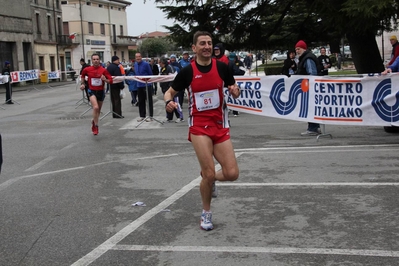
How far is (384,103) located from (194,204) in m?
5.69

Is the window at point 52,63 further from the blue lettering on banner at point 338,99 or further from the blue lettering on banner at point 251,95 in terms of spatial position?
the blue lettering on banner at point 338,99

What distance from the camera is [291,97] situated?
12375mm

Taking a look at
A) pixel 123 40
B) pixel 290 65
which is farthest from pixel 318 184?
pixel 123 40

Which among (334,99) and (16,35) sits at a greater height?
(16,35)

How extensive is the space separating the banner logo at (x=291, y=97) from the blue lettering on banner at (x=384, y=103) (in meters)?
1.45

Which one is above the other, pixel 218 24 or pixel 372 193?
pixel 218 24

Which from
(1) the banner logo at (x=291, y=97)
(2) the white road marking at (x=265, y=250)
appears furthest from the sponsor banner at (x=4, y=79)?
(2) the white road marking at (x=265, y=250)

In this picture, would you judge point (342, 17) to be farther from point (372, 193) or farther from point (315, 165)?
point (372, 193)

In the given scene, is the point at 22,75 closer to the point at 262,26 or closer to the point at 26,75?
the point at 26,75

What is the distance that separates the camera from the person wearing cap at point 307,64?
12.0 metres

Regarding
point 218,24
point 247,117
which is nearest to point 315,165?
point 247,117

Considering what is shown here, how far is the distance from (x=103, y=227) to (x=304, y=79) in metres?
7.06

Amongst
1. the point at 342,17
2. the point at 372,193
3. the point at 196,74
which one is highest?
the point at 342,17

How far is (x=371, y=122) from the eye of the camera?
1122 cm
